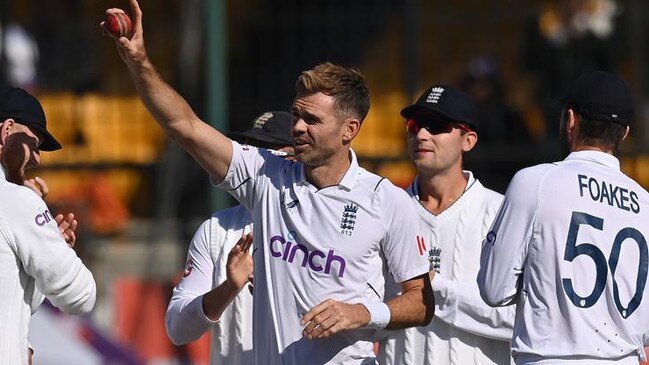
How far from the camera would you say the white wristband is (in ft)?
16.4

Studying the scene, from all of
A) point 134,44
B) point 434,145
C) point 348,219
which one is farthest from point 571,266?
point 134,44

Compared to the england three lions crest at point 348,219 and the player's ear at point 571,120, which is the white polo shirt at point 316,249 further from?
the player's ear at point 571,120

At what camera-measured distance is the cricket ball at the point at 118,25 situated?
4.76 metres

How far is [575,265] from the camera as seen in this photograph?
4969 millimetres

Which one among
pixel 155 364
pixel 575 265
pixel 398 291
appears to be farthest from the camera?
pixel 155 364

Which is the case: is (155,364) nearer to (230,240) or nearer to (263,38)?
(263,38)

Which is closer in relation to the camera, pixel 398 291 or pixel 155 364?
pixel 398 291

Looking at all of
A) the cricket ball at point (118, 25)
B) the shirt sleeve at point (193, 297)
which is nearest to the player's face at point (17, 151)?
the cricket ball at point (118, 25)

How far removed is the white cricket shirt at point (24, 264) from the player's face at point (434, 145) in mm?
1775

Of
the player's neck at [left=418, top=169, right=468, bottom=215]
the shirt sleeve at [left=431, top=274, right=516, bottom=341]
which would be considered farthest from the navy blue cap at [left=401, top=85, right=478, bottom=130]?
the shirt sleeve at [left=431, top=274, right=516, bottom=341]

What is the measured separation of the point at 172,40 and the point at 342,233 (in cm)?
876

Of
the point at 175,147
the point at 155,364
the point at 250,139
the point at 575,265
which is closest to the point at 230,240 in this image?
the point at 250,139

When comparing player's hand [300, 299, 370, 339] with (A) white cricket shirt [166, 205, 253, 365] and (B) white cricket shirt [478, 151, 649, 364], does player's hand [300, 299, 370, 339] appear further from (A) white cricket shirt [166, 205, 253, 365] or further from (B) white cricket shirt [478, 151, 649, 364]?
(A) white cricket shirt [166, 205, 253, 365]

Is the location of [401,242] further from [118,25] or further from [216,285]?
[118,25]
